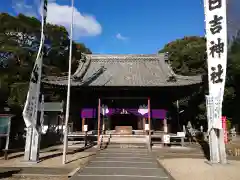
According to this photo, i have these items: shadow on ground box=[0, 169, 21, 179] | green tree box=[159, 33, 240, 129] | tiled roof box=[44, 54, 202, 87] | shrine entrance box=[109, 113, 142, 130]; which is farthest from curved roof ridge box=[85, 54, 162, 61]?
shadow on ground box=[0, 169, 21, 179]

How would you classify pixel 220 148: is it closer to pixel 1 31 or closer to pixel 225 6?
pixel 225 6

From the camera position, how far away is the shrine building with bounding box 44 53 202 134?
19.1m

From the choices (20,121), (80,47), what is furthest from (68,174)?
(80,47)

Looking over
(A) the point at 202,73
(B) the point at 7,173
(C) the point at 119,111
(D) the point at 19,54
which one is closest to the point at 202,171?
(B) the point at 7,173

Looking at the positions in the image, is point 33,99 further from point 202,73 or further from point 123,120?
point 202,73

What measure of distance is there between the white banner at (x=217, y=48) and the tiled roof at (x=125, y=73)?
24.8 ft

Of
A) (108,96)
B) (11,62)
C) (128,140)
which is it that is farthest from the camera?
(11,62)

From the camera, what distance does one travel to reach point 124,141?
18703mm

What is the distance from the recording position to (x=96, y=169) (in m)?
9.52

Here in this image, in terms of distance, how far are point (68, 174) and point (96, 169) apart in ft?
4.56

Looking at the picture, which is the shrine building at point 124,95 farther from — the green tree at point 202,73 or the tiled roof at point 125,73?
the green tree at point 202,73

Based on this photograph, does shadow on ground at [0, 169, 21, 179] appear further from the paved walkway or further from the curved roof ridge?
the curved roof ridge

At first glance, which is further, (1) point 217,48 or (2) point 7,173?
(1) point 217,48

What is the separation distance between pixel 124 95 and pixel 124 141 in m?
4.08
